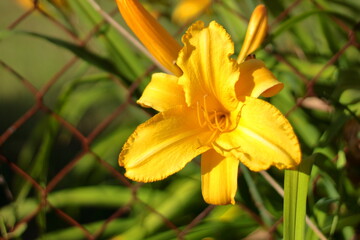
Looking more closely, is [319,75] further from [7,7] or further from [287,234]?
[7,7]

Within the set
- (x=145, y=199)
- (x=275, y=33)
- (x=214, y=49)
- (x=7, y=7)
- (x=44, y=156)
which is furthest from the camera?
(x=7, y=7)

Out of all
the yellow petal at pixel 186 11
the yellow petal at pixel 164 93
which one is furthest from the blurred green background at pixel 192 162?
the yellow petal at pixel 164 93

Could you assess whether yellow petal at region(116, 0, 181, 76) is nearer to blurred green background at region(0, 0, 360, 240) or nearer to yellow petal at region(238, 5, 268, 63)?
yellow petal at region(238, 5, 268, 63)

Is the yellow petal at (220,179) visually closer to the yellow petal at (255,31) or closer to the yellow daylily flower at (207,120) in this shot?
the yellow daylily flower at (207,120)

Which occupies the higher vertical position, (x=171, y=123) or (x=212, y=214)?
(x=171, y=123)

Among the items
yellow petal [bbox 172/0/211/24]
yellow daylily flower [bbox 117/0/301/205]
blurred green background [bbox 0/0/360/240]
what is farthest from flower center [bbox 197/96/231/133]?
yellow petal [bbox 172/0/211/24]

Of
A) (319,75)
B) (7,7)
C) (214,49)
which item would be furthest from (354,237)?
(7,7)

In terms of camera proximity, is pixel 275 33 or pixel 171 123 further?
pixel 275 33

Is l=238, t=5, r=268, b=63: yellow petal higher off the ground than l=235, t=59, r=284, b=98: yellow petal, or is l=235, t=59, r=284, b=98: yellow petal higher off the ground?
l=238, t=5, r=268, b=63: yellow petal
